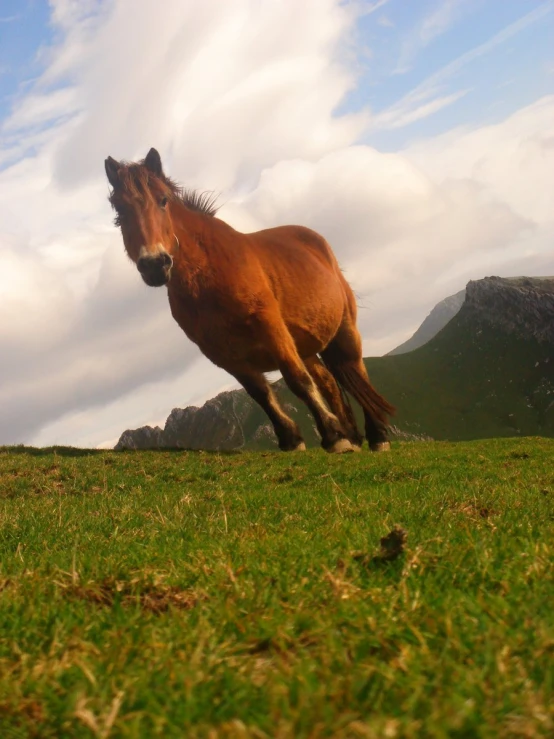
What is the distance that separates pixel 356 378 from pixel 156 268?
7015 millimetres

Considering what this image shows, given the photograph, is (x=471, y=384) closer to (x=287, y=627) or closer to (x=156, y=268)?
(x=156, y=268)

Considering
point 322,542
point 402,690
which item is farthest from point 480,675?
point 322,542

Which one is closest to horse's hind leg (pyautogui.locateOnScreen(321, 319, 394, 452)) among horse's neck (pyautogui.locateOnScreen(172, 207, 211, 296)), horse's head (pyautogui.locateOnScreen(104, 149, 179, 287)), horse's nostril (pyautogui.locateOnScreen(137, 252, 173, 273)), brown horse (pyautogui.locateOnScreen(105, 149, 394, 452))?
brown horse (pyautogui.locateOnScreen(105, 149, 394, 452))

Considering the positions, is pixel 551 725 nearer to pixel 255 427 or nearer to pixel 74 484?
pixel 74 484

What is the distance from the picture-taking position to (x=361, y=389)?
17.2m

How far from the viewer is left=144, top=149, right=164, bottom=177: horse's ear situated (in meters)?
13.5

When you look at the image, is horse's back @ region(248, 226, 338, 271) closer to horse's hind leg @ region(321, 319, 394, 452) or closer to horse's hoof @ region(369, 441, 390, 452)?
horse's hind leg @ region(321, 319, 394, 452)

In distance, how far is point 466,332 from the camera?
496ft

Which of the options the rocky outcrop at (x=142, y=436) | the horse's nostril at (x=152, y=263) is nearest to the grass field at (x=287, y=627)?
the horse's nostril at (x=152, y=263)

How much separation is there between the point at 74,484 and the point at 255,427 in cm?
12719

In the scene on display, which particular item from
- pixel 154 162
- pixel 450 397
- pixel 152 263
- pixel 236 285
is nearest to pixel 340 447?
pixel 236 285

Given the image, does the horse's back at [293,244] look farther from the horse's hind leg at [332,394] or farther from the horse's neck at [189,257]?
the horse's hind leg at [332,394]

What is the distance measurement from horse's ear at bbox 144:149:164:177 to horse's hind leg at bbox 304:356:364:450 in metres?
6.29

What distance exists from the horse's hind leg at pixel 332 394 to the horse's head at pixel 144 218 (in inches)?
226
